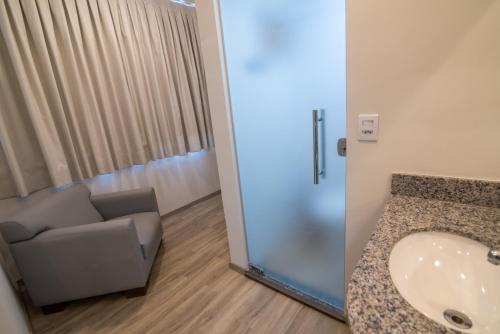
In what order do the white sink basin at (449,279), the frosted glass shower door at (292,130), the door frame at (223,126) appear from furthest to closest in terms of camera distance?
the door frame at (223,126), the frosted glass shower door at (292,130), the white sink basin at (449,279)

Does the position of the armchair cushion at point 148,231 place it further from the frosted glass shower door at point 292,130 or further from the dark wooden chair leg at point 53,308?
the frosted glass shower door at point 292,130

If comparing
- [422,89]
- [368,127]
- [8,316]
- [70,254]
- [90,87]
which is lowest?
[8,316]

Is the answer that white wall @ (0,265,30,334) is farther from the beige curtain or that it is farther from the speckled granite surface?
the speckled granite surface

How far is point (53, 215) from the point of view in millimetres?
1763

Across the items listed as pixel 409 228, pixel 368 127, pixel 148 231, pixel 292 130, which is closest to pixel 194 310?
pixel 148 231

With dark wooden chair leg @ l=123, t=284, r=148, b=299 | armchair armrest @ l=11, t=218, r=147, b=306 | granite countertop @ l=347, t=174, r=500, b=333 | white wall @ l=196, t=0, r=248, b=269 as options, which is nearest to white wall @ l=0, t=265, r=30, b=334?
armchair armrest @ l=11, t=218, r=147, b=306

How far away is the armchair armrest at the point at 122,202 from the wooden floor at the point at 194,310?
0.56 metres

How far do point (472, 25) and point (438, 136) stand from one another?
0.37 meters

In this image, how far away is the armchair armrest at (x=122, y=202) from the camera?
2225mm

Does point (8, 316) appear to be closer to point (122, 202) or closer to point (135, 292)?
point (135, 292)

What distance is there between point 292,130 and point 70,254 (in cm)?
168

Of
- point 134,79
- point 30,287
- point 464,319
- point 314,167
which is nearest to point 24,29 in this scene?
point 134,79

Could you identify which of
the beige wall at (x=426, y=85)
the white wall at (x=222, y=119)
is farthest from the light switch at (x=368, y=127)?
the white wall at (x=222, y=119)

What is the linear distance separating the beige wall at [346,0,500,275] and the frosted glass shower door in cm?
15
